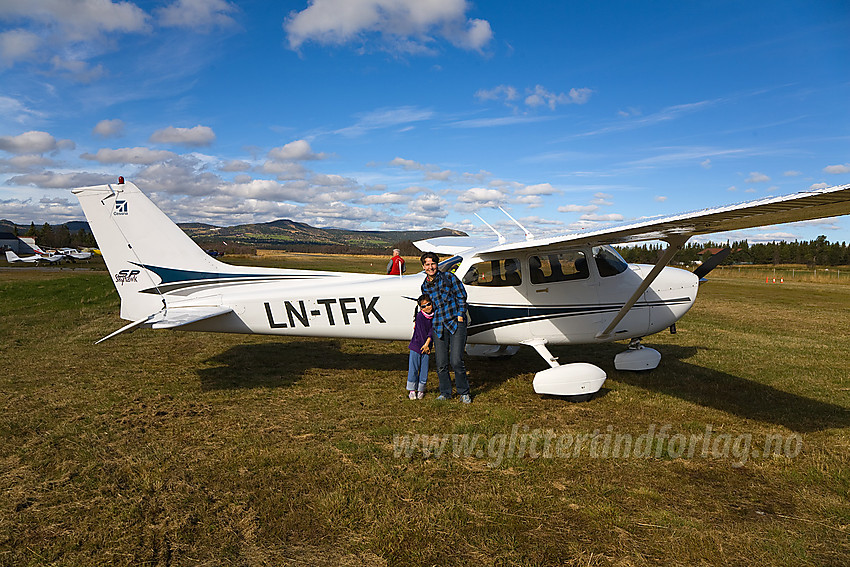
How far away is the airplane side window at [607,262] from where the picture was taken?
6.39 m

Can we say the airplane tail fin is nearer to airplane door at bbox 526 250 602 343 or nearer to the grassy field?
the grassy field

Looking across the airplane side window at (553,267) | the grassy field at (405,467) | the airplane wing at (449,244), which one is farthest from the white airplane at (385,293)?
the airplane wing at (449,244)

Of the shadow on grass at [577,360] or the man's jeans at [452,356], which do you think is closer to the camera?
the shadow on grass at [577,360]

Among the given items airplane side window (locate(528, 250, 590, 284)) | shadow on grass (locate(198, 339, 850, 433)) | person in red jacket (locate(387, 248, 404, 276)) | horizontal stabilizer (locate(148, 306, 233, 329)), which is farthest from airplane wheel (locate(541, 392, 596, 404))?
person in red jacket (locate(387, 248, 404, 276))

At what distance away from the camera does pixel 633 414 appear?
541 cm

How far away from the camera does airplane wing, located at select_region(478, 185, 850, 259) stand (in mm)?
3355

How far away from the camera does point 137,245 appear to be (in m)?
6.59

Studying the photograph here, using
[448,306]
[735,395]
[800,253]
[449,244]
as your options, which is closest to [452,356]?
[448,306]

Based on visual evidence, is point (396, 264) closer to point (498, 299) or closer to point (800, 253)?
point (498, 299)

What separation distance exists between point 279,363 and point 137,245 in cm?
270

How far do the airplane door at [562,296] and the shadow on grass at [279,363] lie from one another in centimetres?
245

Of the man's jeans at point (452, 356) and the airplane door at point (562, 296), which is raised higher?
the airplane door at point (562, 296)

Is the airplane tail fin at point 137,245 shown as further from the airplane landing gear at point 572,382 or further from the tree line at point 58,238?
the tree line at point 58,238

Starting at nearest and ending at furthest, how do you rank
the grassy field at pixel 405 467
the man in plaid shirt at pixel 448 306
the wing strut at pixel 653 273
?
the grassy field at pixel 405 467
the wing strut at pixel 653 273
the man in plaid shirt at pixel 448 306
